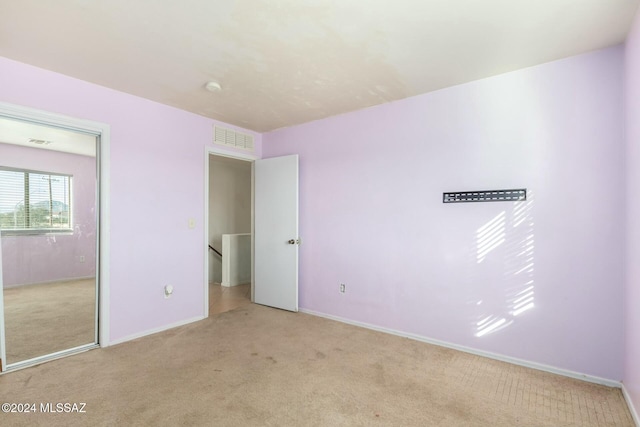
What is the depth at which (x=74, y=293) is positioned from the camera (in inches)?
119

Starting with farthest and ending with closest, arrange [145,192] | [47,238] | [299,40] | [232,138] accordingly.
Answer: [232,138] < [145,192] < [47,238] < [299,40]

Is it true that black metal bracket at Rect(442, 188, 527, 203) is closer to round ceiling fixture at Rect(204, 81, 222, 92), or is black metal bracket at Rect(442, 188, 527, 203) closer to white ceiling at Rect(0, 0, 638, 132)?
white ceiling at Rect(0, 0, 638, 132)

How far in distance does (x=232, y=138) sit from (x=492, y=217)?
3281mm

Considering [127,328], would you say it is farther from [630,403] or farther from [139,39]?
[630,403]

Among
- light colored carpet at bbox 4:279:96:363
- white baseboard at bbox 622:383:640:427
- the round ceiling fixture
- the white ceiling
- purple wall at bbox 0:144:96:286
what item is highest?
the white ceiling

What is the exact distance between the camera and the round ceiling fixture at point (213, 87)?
2.87 metres

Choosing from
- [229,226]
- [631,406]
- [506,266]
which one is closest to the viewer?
[631,406]

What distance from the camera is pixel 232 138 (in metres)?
4.21

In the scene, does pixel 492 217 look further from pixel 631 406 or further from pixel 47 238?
pixel 47 238

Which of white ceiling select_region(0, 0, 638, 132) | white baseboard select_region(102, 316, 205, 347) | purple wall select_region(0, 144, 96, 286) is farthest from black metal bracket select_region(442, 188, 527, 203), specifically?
purple wall select_region(0, 144, 96, 286)

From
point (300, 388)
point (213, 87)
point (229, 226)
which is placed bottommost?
point (300, 388)

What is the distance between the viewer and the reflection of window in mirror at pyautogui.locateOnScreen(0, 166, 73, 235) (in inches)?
101

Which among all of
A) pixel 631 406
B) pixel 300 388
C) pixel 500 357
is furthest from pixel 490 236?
pixel 300 388

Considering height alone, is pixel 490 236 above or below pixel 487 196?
below
